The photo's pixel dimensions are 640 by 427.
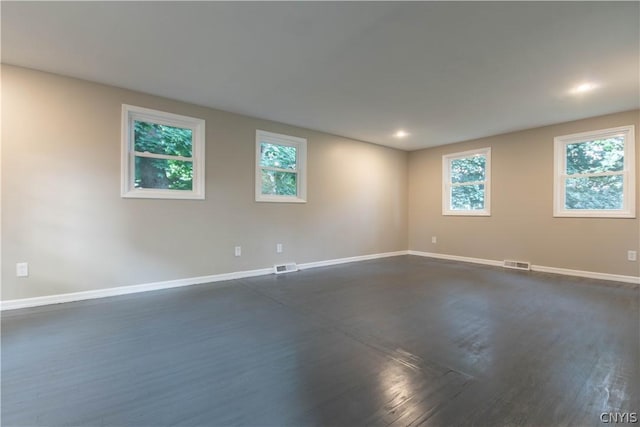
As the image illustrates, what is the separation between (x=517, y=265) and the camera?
5035mm

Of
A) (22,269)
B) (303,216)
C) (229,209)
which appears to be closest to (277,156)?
(303,216)

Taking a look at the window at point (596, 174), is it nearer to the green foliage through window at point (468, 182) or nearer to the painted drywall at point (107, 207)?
the green foliage through window at point (468, 182)

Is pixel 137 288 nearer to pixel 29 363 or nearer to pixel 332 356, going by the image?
pixel 29 363

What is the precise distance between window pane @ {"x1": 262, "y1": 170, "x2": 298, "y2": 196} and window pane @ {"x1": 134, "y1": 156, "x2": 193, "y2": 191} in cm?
116

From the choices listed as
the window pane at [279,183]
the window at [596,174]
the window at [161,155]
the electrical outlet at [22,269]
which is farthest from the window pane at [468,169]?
the electrical outlet at [22,269]

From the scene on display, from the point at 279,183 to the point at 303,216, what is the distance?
72cm

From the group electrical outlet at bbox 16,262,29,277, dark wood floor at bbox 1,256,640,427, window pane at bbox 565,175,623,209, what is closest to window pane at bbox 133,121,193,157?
electrical outlet at bbox 16,262,29,277

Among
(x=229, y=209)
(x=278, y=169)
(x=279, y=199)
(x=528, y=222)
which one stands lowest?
(x=528, y=222)

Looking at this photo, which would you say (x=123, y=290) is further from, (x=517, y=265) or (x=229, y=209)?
(x=517, y=265)

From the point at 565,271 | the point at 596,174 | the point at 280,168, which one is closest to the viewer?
the point at 596,174

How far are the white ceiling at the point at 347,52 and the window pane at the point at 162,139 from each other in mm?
433

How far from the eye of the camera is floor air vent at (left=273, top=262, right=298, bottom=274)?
Answer: 15.1 ft

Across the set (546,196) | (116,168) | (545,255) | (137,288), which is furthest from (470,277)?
(116,168)

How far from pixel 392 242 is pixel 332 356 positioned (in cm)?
483
